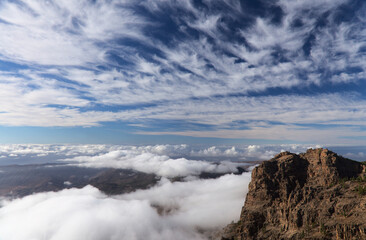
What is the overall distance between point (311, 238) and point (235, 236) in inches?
2412

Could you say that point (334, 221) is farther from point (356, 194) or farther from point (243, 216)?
point (243, 216)

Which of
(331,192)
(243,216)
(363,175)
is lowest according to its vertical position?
(243,216)

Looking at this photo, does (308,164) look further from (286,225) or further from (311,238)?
(311,238)

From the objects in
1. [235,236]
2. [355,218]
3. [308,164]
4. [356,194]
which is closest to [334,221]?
[355,218]

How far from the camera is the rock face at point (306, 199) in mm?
94625

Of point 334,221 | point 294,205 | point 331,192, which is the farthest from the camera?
point 294,205

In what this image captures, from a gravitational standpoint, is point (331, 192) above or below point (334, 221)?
above

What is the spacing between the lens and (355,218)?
292ft

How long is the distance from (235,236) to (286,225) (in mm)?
44270

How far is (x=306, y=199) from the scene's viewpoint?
386ft

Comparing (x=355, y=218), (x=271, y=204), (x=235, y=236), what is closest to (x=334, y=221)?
(x=355, y=218)

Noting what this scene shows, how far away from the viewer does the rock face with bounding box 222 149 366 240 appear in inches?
3725

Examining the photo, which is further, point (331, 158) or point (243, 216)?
point (243, 216)

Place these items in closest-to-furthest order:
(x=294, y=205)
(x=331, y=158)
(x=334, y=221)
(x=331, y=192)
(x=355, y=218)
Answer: (x=355, y=218) → (x=334, y=221) → (x=331, y=192) → (x=294, y=205) → (x=331, y=158)
